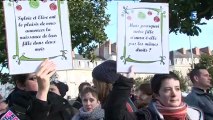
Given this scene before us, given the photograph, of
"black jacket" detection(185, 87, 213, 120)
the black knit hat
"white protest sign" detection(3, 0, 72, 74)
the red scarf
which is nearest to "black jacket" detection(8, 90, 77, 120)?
"white protest sign" detection(3, 0, 72, 74)

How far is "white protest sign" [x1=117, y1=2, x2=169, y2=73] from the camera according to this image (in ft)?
14.3

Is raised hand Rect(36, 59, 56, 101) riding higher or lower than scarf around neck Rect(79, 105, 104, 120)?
higher

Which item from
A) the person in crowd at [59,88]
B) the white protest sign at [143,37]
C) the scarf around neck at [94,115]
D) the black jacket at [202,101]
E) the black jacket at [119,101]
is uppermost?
the white protest sign at [143,37]

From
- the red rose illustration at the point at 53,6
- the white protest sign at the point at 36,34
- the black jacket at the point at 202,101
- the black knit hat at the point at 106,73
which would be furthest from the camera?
the black jacket at the point at 202,101

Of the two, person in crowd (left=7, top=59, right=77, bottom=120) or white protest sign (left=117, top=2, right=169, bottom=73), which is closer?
person in crowd (left=7, top=59, right=77, bottom=120)

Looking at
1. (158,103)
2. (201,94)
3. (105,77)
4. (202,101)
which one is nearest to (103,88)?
(105,77)

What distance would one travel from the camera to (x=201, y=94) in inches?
288

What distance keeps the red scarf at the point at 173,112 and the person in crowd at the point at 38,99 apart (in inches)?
31.2

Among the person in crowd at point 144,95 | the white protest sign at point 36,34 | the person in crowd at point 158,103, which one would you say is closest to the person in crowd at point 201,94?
the person in crowd at point 144,95

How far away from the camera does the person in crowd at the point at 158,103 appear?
402 centimetres

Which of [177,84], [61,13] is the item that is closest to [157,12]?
A: [177,84]

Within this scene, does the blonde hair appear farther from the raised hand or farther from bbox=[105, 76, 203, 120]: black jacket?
the raised hand

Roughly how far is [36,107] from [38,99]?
55 mm

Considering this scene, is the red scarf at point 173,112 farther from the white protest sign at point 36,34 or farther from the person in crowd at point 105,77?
the white protest sign at point 36,34
